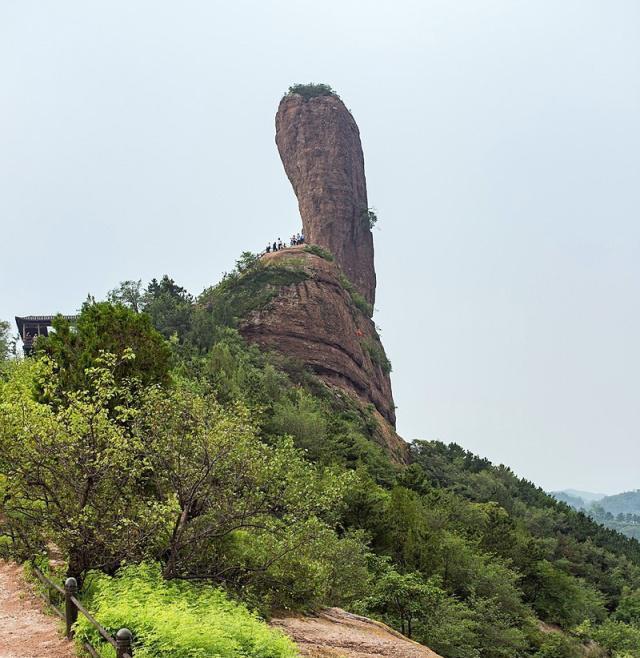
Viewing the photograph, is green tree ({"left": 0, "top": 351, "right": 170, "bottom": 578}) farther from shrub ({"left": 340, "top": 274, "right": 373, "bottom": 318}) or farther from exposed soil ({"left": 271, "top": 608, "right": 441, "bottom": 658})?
shrub ({"left": 340, "top": 274, "right": 373, "bottom": 318})

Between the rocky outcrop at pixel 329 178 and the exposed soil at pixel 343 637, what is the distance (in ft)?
217

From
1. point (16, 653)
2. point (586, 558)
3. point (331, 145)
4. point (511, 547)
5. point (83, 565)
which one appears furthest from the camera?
point (331, 145)

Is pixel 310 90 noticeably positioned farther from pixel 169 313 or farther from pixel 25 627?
pixel 25 627

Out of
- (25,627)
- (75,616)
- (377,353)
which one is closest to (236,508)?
(75,616)

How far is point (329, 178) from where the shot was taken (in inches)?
3177

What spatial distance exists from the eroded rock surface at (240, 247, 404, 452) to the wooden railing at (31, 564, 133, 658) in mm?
44318

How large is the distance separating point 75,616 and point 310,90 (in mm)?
81578

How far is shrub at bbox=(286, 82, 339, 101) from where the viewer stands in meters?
83.6

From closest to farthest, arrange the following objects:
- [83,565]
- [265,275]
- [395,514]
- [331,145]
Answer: [83,565], [395,514], [265,275], [331,145]

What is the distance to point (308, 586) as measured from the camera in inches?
563

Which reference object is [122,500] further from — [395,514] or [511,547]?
[511,547]

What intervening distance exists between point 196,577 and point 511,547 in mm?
30423

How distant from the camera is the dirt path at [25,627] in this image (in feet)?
35.1

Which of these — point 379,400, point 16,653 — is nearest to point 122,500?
point 16,653
